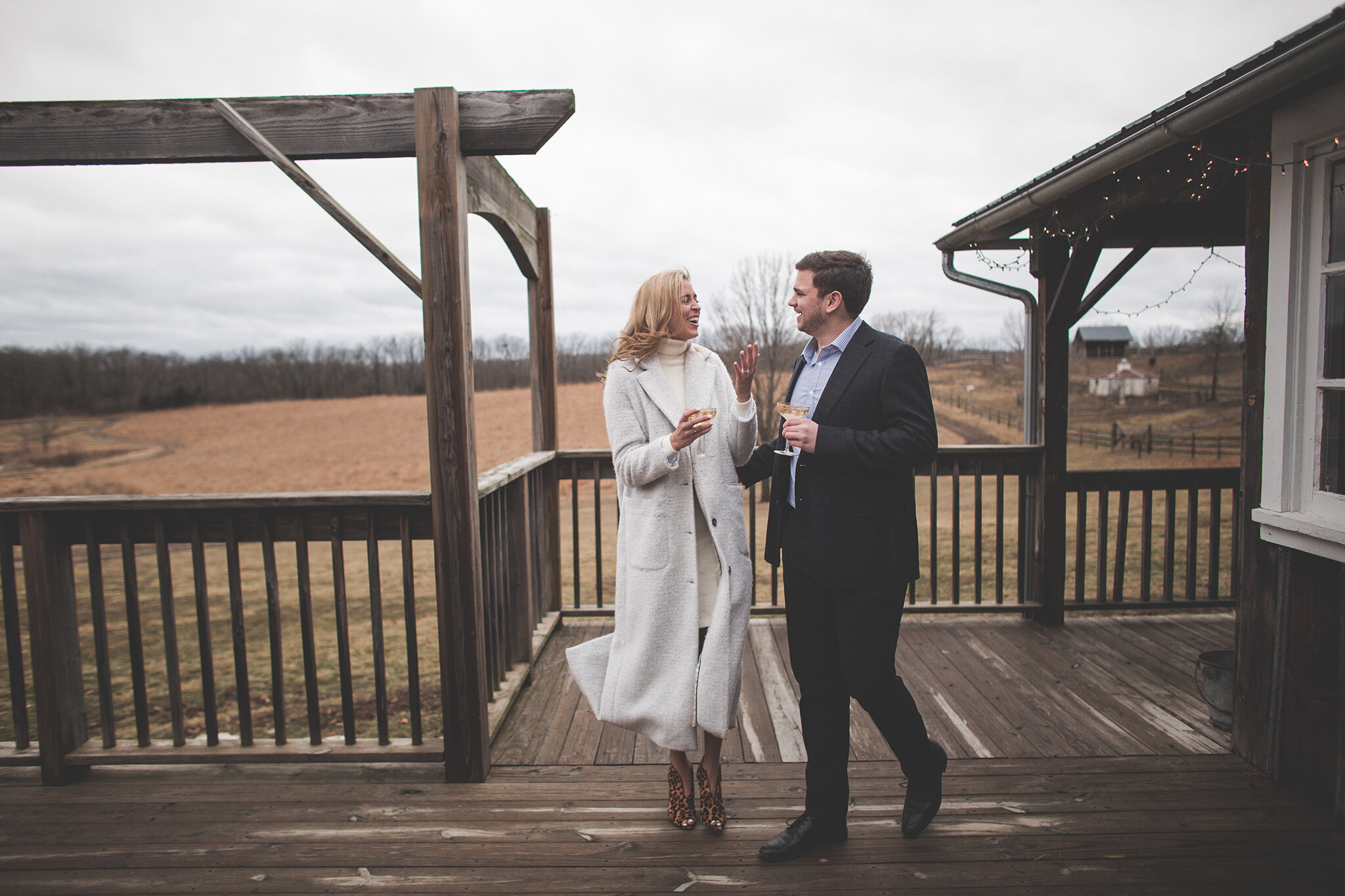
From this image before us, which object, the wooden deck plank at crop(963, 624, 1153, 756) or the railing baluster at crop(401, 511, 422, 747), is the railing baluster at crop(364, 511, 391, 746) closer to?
the railing baluster at crop(401, 511, 422, 747)

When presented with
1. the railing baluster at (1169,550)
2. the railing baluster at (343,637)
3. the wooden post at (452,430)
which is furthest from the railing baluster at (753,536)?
the railing baluster at (1169,550)

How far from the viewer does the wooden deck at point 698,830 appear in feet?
6.26

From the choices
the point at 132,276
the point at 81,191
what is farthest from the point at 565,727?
the point at 132,276

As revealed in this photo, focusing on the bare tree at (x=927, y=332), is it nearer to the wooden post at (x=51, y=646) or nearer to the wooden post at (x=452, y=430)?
the wooden post at (x=452, y=430)

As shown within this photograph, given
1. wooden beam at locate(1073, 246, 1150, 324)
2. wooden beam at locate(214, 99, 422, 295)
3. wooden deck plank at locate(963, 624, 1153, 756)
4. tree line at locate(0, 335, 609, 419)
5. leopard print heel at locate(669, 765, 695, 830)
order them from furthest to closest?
tree line at locate(0, 335, 609, 419) → wooden beam at locate(1073, 246, 1150, 324) → wooden deck plank at locate(963, 624, 1153, 756) → wooden beam at locate(214, 99, 422, 295) → leopard print heel at locate(669, 765, 695, 830)

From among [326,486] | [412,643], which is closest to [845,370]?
[412,643]

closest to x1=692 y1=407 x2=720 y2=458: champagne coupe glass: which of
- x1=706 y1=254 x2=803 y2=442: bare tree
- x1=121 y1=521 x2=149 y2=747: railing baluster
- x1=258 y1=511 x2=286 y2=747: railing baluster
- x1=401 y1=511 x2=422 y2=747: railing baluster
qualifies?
x1=401 y1=511 x2=422 y2=747: railing baluster

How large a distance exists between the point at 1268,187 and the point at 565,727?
3.23 metres

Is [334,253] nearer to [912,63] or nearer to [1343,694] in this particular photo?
[912,63]

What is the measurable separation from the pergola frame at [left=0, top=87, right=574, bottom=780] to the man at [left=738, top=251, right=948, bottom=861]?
1115 mm

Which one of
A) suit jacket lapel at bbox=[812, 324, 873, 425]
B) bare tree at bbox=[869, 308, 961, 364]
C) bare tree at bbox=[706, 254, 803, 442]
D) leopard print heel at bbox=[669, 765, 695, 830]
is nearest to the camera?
suit jacket lapel at bbox=[812, 324, 873, 425]

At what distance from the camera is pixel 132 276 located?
3809 centimetres

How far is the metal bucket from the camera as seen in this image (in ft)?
8.70

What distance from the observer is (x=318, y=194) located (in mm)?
2244
